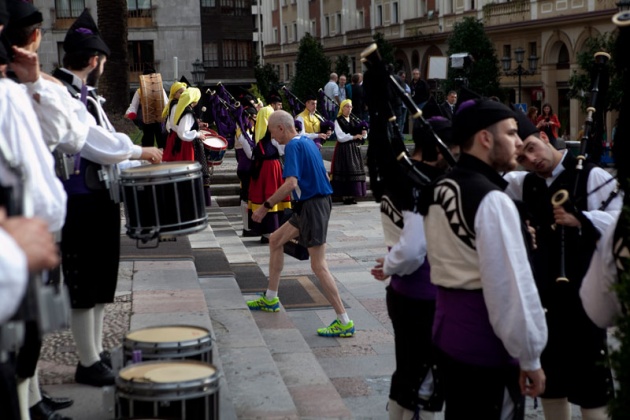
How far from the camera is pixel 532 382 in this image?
12.9ft

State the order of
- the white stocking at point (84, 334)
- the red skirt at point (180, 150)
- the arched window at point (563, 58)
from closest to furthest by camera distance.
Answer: the white stocking at point (84, 334), the red skirt at point (180, 150), the arched window at point (563, 58)

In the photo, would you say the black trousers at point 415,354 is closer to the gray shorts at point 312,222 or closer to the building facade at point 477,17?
the gray shorts at point 312,222

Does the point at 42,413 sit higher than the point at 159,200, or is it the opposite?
the point at 159,200

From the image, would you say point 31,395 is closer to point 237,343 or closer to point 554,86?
point 237,343

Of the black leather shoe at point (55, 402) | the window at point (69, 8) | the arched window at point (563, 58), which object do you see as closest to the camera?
the black leather shoe at point (55, 402)

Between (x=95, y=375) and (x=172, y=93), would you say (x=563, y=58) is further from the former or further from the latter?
(x=95, y=375)

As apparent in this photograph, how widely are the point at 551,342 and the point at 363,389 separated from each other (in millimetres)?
2347

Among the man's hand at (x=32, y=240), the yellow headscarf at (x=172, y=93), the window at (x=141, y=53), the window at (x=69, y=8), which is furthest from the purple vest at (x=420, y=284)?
the window at (x=69, y=8)

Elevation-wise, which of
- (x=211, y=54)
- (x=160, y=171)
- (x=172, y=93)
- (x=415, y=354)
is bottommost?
(x=415, y=354)

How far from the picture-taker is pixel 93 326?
5379 millimetres

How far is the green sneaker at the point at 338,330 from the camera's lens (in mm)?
8430

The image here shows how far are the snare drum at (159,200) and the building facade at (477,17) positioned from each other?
32583mm

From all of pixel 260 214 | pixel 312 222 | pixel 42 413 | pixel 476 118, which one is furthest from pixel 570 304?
pixel 260 214

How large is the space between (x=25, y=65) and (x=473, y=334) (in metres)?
2.27
